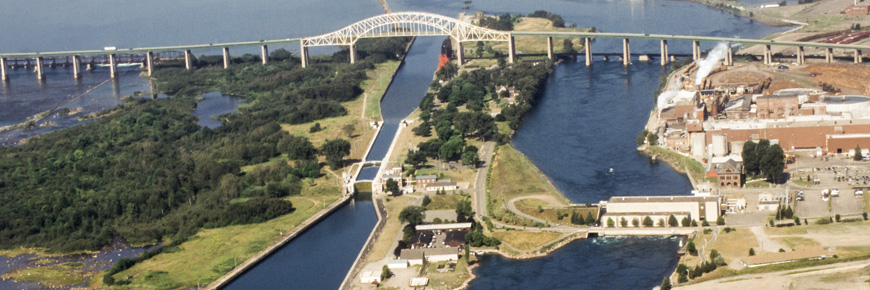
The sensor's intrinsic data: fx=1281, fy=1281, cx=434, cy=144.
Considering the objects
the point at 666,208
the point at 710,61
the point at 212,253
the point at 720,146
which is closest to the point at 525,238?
the point at 666,208

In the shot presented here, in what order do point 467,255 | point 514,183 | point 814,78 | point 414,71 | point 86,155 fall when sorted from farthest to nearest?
1. point 414,71
2. point 814,78
3. point 86,155
4. point 514,183
5. point 467,255

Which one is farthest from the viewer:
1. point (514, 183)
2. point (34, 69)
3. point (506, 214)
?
point (34, 69)

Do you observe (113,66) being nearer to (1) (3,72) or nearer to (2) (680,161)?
(1) (3,72)

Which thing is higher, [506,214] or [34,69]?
[34,69]

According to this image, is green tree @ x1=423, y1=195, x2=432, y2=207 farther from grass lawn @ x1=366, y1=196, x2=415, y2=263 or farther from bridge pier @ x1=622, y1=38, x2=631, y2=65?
bridge pier @ x1=622, y1=38, x2=631, y2=65

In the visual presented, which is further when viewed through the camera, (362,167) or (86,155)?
(86,155)

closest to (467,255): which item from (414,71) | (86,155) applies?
(86,155)

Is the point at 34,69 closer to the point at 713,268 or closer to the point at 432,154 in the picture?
the point at 432,154

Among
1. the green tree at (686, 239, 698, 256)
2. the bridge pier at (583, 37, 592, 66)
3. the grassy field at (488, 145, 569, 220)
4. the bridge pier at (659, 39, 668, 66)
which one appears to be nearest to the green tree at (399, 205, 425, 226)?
the grassy field at (488, 145, 569, 220)
